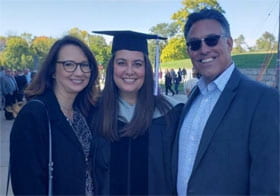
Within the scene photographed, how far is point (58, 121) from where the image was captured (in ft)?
7.72

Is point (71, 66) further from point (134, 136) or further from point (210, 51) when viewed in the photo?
point (210, 51)

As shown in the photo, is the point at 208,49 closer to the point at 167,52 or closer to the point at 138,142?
the point at 138,142

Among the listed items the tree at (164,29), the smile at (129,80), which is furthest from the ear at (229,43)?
the tree at (164,29)

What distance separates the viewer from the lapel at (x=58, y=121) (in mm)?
2334

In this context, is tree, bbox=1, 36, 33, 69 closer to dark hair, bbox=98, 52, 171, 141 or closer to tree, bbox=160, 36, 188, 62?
tree, bbox=160, 36, 188, 62

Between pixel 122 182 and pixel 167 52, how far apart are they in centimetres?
4233

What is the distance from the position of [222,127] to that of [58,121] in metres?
1.10

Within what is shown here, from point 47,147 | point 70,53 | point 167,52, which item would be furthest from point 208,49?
point 167,52

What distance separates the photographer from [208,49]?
7.36 ft

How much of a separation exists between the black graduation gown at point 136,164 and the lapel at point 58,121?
9.6 inches

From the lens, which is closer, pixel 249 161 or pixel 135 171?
pixel 249 161

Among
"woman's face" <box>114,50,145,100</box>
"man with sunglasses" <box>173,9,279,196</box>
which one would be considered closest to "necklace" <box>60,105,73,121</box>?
"woman's face" <box>114,50,145,100</box>

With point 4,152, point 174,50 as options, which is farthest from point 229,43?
point 174,50

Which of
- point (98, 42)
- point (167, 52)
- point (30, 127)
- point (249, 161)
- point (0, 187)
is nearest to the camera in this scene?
point (249, 161)
